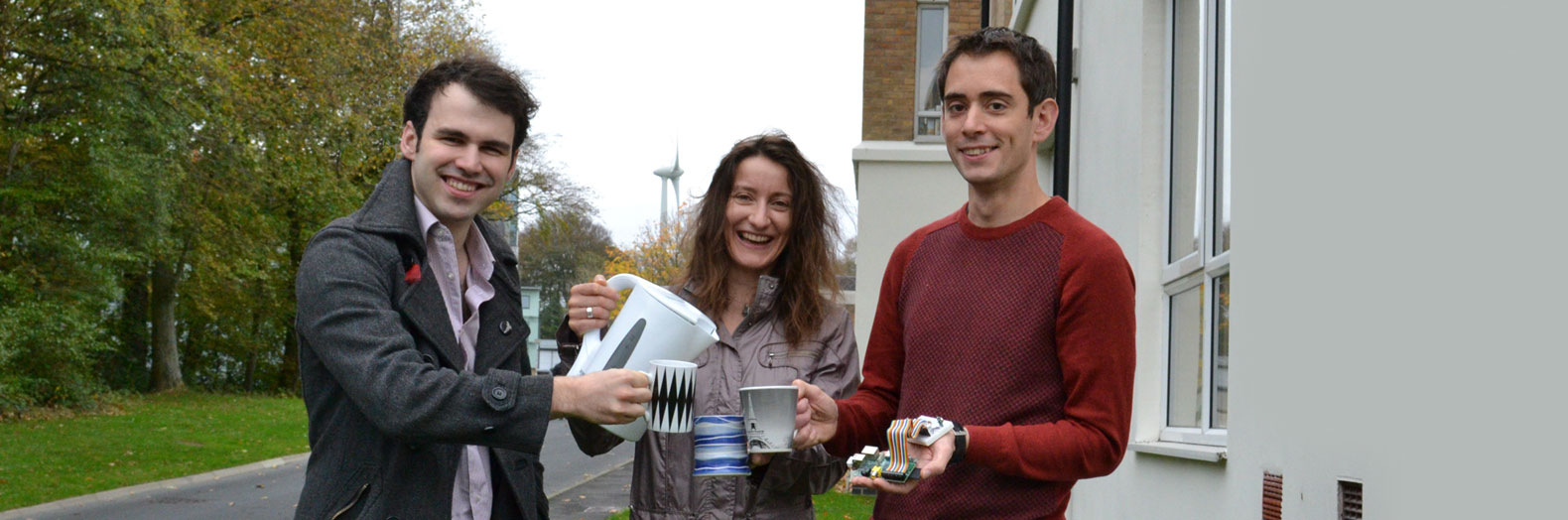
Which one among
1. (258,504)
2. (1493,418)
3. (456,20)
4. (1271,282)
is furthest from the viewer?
(456,20)

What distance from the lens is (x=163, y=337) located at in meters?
31.5

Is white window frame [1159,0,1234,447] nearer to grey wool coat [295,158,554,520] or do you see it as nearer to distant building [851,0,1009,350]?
grey wool coat [295,158,554,520]

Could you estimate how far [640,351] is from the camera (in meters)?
2.59

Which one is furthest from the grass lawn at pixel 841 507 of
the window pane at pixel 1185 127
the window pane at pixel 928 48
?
the window pane at pixel 1185 127

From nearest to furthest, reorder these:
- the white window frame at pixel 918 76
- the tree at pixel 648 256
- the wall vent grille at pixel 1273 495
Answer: the wall vent grille at pixel 1273 495, the white window frame at pixel 918 76, the tree at pixel 648 256

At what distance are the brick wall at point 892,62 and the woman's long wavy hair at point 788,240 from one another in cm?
1161

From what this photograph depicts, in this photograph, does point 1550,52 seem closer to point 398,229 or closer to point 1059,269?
point 1059,269

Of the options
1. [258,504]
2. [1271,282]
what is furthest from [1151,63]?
[258,504]

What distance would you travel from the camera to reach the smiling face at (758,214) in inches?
127

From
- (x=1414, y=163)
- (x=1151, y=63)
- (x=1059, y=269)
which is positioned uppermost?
(x=1151, y=63)

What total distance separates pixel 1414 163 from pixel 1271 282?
0.98 m

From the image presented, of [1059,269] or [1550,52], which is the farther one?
[1059,269]

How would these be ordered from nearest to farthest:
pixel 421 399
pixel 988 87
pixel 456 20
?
1. pixel 421 399
2. pixel 988 87
3. pixel 456 20

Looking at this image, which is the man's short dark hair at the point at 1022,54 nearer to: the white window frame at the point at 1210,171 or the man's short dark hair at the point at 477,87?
the man's short dark hair at the point at 477,87
